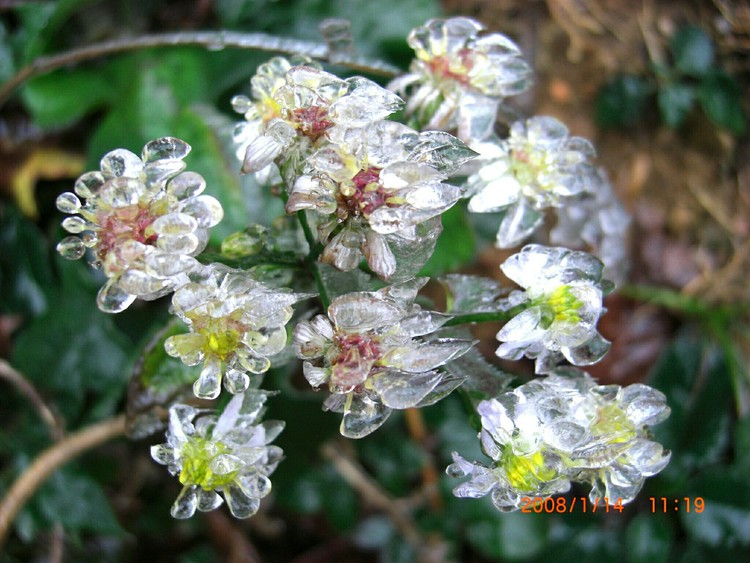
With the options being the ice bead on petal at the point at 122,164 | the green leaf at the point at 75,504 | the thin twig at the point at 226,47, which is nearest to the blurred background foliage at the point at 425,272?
the green leaf at the point at 75,504

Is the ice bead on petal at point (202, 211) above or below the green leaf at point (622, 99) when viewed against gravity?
above

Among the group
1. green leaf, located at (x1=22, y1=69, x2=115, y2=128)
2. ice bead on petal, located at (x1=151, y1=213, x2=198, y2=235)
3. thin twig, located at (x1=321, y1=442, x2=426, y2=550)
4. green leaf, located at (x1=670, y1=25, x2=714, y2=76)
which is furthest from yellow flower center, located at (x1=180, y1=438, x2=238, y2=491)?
green leaf, located at (x1=670, y1=25, x2=714, y2=76)

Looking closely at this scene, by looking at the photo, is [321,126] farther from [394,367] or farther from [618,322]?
[618,322]

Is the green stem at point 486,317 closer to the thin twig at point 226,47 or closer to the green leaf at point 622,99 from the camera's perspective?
the thin twig at point 226,47

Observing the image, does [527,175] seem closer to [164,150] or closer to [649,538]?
[164,150]

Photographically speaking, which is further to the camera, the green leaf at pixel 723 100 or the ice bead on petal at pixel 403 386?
the green leaf at pixel 723 100

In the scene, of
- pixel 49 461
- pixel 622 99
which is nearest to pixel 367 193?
pixel 49 461

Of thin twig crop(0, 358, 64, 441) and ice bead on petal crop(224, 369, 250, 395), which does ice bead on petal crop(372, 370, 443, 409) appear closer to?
ice bead on petal crop(224, 369, 250, 395)
